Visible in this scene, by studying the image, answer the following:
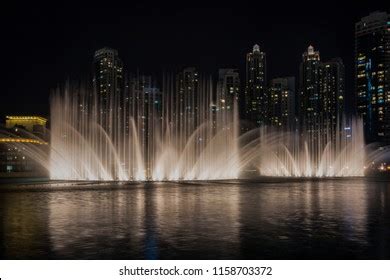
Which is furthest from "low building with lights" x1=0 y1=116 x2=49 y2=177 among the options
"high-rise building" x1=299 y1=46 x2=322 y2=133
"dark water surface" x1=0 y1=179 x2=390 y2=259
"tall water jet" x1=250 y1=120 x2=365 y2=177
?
"high-rise building" x1=299 y1=46 x2=322 y2=133

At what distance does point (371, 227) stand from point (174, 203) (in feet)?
25.5

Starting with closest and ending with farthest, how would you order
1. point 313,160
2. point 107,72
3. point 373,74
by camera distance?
point 313,160 < point 107,72 < point 373,74

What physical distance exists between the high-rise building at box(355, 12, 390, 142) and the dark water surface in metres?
138

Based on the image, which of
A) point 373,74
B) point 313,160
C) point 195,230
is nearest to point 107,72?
point 313,160

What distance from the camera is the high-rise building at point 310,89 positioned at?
163 metres

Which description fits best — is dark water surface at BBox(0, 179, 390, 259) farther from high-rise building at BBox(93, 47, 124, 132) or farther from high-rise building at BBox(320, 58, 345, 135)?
high-rise building at BBox(320, 58, 345, 135)

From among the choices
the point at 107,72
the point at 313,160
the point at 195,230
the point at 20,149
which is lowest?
the point at 195,230

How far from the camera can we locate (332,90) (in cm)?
16638

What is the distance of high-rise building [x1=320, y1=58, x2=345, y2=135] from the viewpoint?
534 feet

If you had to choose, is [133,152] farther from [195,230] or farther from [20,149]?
[20,149]

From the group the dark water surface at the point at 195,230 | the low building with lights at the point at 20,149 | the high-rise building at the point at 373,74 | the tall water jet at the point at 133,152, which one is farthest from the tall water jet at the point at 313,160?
the high-rise building at the point at 373,74

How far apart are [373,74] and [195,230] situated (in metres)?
158

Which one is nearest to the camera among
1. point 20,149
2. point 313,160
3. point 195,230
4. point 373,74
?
point 195,230

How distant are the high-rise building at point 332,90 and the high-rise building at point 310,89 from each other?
5.57 ft
